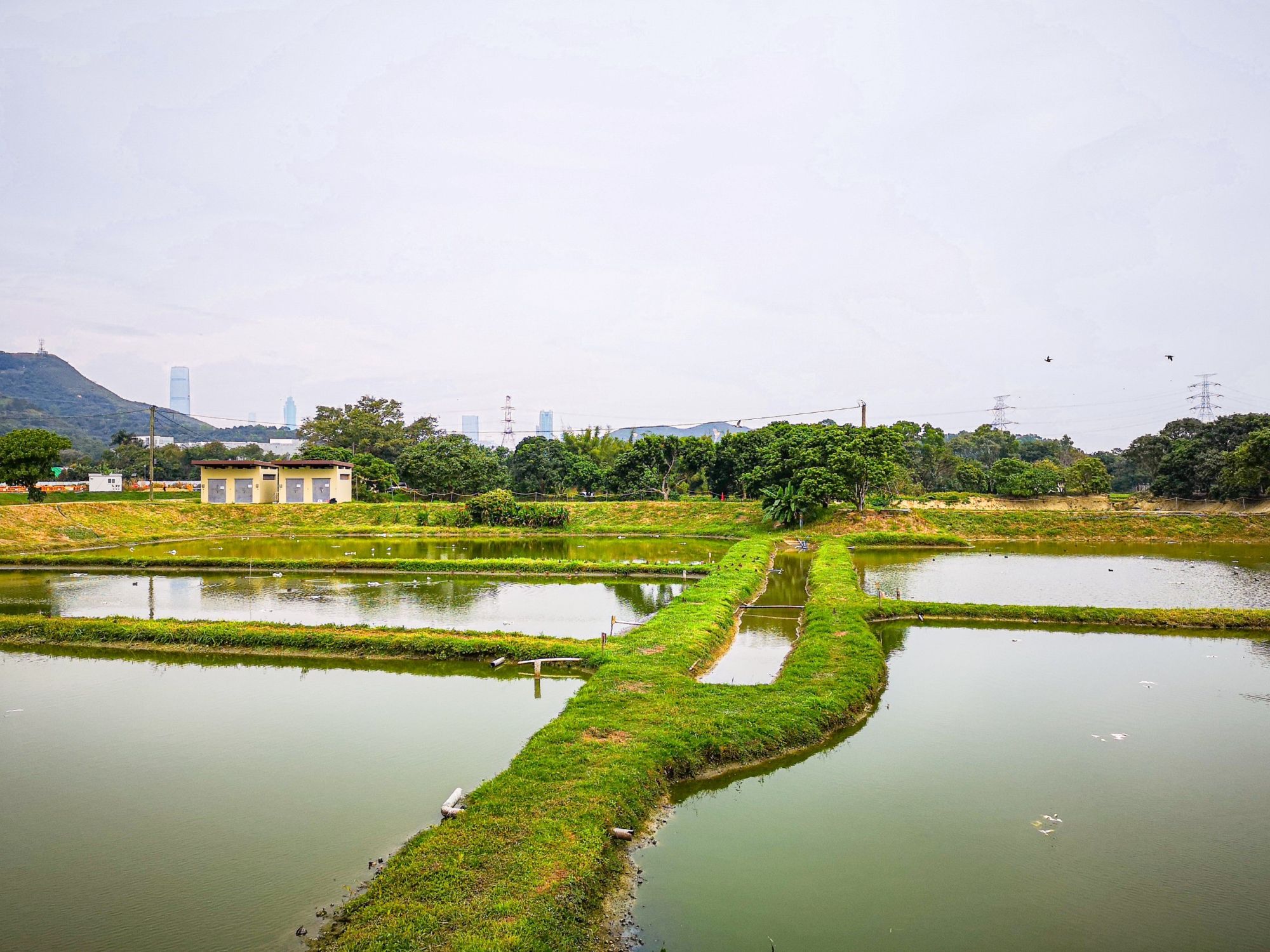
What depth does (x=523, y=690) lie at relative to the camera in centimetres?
1520

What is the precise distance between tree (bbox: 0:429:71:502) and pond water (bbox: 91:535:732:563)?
12314 mm

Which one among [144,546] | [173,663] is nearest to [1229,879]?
[173,663]

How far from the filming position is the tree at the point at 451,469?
58.2 m

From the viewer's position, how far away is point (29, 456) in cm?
4556

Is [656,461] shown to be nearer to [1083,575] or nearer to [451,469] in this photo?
[451,469]

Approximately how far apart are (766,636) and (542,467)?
46.0 metres

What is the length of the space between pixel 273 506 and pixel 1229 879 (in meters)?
56.0

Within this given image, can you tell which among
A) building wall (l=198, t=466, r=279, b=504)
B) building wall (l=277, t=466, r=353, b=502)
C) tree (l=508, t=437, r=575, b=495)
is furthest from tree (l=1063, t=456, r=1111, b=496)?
building wall (l=198, t=466, r=279, b=504)

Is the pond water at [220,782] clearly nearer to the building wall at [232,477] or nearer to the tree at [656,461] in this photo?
the building wall at [232,477]

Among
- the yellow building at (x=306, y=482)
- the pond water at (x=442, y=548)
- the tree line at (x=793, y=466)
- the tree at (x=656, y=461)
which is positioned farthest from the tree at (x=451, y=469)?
the pond water at (x=442, y=548)

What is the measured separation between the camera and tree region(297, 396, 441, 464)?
270ft

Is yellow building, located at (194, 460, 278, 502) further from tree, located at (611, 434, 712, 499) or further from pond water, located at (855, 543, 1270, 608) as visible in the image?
pond water, located at (855, 543, 1270, 608)

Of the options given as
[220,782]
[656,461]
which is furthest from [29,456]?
[220,782]

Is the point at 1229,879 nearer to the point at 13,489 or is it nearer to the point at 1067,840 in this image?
the point at 1067,840
